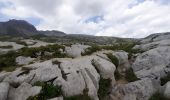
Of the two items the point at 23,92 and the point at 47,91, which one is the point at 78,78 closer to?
the point at 47,91

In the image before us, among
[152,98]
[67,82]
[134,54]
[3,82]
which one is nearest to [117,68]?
[134,54]

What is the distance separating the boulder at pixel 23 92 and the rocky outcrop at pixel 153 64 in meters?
12.2

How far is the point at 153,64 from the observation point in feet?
87.8

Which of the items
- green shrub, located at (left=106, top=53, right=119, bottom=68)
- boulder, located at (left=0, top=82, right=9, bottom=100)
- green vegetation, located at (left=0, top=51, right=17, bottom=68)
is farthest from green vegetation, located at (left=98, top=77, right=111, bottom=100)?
green vegetation, located at (left=0, top=51, right=17, bottom=68)

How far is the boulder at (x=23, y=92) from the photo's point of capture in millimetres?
18109

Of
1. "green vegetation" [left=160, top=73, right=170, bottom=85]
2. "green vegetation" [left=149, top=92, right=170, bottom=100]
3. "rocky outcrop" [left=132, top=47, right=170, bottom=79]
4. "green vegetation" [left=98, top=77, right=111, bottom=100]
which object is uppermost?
"rocky outcrop" [left=132, top=47, right=170, bottom=79]

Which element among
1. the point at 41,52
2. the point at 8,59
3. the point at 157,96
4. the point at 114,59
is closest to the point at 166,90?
the point at 157,96

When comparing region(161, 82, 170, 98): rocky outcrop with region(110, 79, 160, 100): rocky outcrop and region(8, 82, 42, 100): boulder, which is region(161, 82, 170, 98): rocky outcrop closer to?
region(110, 79, 160, 100): rocky outcrop

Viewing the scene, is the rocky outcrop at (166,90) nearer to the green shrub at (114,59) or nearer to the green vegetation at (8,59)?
the green shrub at (114,59)

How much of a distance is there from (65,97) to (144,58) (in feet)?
44.4

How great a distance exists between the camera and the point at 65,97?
18641 mm

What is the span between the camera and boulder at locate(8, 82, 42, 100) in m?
18.1

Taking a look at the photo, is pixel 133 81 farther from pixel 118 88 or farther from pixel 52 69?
pixel 52 69

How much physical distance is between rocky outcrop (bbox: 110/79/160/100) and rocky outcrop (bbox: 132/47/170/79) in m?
1.74
